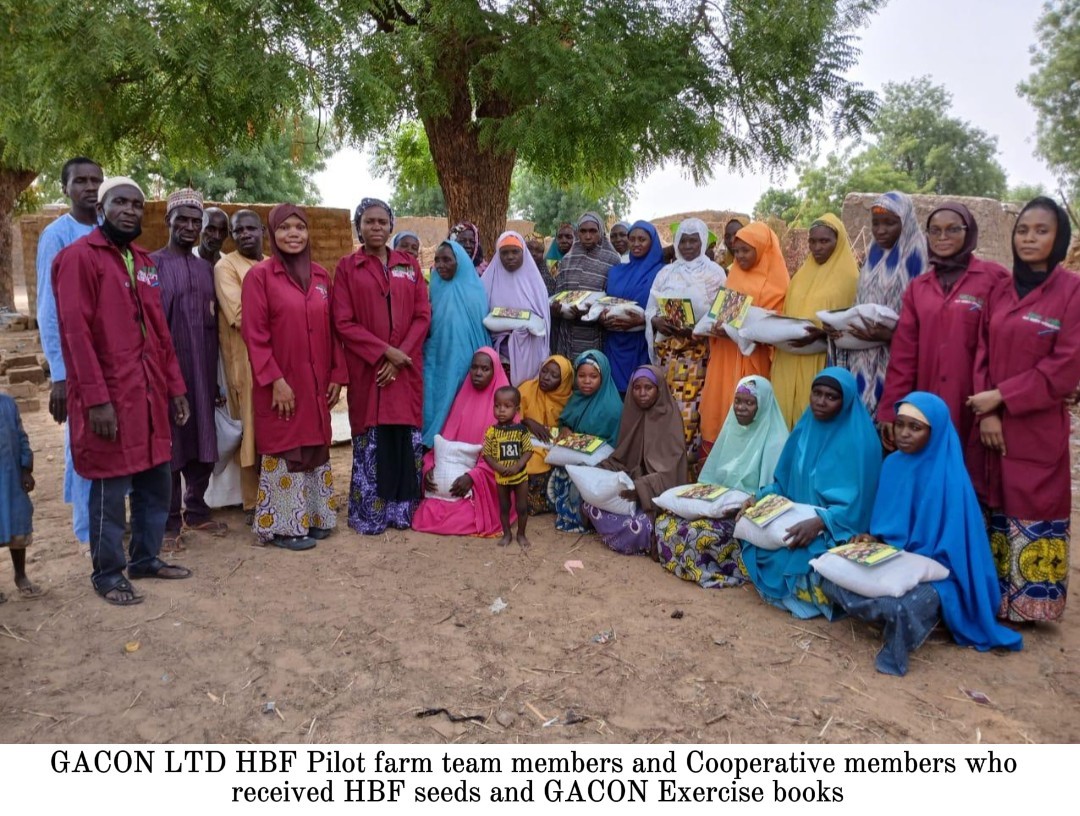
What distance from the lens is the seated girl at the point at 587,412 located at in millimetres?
5316

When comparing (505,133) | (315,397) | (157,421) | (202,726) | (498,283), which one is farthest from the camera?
(505,133)

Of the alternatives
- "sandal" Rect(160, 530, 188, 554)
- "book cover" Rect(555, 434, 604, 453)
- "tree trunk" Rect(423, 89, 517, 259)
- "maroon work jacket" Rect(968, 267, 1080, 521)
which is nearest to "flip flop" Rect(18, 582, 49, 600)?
"sandal" Rect(160, 530, 188, 554)

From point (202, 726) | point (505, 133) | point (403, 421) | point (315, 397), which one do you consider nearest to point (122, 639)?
point (202, 726)

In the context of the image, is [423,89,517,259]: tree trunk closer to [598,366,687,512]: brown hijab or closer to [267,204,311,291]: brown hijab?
[267,204,311,291]: brown hijab

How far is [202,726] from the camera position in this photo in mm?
3137

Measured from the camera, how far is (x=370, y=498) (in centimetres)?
537

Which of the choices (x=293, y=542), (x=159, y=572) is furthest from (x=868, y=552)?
(x=159, y=572)

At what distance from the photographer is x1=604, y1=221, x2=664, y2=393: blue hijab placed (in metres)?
Result: 5.77

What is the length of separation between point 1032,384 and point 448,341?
346cm

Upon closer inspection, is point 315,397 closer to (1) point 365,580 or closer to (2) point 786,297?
(1) point 365,580

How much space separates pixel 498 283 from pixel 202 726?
357 centimetres

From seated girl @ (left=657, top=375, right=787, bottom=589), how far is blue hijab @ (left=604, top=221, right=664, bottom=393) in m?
1.25
